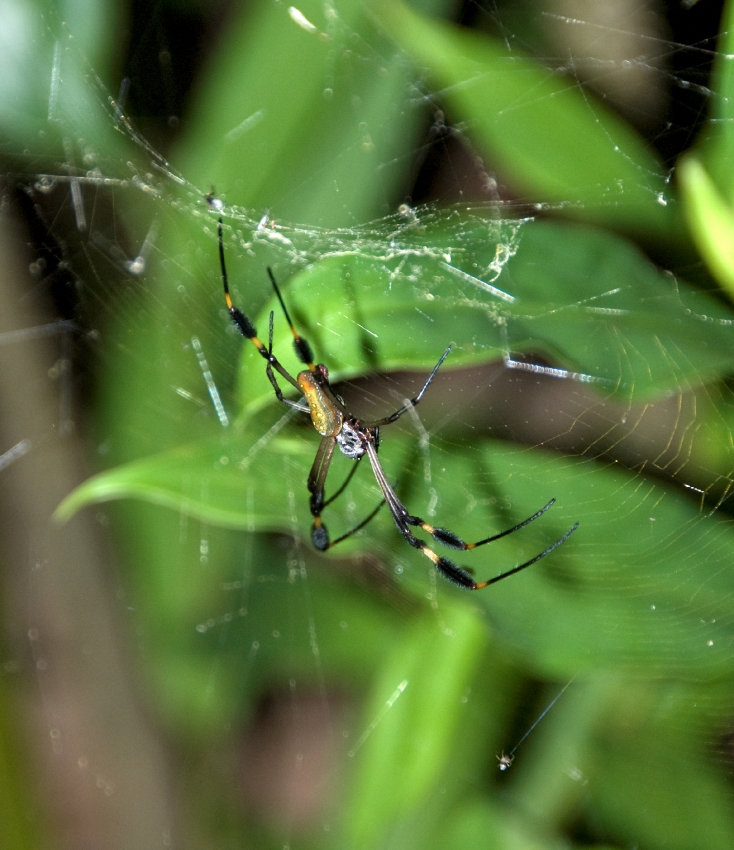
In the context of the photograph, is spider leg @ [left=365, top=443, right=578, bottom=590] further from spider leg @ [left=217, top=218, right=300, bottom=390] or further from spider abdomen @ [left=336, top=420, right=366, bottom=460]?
spider leg @ [left=217, top=218, right=300, bottom=390]

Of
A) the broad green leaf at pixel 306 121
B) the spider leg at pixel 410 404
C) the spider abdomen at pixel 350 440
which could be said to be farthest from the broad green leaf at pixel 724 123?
the spider abdomen at pixel 350 440

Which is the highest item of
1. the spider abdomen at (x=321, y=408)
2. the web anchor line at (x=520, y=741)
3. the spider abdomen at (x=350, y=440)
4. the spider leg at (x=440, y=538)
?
the spider abdomen at (x=321, y=408)

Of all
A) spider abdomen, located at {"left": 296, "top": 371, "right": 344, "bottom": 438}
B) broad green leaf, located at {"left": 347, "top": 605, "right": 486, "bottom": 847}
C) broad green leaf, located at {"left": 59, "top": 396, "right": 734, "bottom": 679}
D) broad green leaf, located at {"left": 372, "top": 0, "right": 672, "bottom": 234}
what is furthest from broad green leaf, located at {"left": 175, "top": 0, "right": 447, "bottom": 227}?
broad green leaf, located at {"left": 347, "top": 605, "right": 486, "bottom": 847}

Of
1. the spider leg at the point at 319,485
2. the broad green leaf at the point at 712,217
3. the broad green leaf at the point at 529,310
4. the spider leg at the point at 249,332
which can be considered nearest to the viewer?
the broad green leaf at the point at 712,217

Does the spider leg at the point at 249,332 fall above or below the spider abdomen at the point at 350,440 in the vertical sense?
above

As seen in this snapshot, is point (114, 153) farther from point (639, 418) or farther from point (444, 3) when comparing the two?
point (639, 418)

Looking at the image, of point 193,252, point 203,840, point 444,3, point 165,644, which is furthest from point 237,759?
point 444,3

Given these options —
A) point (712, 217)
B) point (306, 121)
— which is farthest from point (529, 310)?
point (306, 121)

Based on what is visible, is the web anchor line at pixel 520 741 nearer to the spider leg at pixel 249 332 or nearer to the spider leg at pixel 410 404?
the spider leg at pixel 410 404
